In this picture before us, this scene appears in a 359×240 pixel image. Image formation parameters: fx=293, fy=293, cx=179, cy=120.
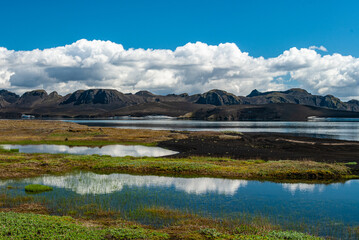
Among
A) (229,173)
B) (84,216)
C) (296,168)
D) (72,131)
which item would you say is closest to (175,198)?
(84,216)

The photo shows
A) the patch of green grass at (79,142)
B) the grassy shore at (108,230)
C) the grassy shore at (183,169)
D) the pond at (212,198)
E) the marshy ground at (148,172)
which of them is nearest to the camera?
the grassy shore at (108,230)

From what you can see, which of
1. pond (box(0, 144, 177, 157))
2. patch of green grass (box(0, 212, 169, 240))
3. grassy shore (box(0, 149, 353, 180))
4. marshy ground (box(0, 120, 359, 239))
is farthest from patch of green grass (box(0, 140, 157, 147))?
patch of green grass (box(0, 212, 169, 240))

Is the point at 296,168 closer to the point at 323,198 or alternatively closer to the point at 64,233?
the point at 323,198

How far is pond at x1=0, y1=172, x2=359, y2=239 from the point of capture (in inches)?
1053

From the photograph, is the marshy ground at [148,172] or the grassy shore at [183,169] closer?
the marshy ground at [148,172]

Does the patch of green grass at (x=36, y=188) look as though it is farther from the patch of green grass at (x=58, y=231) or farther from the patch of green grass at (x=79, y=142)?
the patch of green grass at (x=79, y=142)

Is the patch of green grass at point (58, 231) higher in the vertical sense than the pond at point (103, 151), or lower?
higher

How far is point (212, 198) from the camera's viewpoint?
3325 centimetres

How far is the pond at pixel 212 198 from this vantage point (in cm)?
2673

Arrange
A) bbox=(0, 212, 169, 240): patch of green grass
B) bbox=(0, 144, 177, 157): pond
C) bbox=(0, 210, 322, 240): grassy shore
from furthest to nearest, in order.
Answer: bbox=(0, 144, 177, 157): pond, bbox=(0, 210, 322, 240): grassy shore, bbox=(0, 212, 169, 240): patch of green grass

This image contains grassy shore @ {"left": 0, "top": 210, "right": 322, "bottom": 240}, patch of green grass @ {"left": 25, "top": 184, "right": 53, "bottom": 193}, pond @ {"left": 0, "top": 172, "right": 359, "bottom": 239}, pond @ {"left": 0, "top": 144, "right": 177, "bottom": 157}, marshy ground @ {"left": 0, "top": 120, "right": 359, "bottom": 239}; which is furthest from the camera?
pond @ {"left": 0, "top": 144, "right": 177, "bottom": 157}

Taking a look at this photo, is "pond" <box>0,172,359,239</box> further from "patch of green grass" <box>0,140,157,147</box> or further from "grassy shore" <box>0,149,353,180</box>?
"patch of green grass" <box>0,140,157,147</box>

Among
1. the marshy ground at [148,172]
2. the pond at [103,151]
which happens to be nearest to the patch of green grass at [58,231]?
the marshy ground at [148,172]

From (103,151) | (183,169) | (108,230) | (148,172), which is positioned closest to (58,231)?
(108,230)
